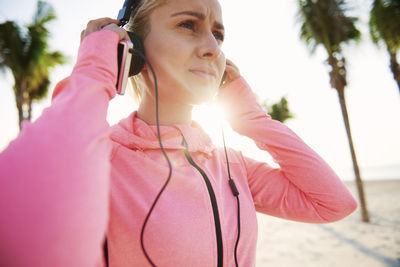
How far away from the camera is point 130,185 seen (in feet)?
2.92

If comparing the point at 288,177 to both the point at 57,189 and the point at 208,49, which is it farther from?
the point at 57,189

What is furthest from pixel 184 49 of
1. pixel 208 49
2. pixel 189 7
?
pixel 189 7

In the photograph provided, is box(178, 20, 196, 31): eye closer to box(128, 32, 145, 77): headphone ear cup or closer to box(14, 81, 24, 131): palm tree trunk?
box(128, 32, 145, 77): headphone ear cup

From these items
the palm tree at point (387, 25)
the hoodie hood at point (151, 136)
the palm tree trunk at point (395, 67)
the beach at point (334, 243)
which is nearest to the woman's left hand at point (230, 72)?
the hoodie hood at point (151, 136)

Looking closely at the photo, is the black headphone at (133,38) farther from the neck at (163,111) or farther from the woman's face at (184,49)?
the neck at (163,111)

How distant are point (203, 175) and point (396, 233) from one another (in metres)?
7.26

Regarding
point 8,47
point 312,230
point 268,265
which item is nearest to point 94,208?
point 268,265

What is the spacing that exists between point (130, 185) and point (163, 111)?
1.61ft

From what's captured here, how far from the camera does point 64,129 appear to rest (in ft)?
1.70

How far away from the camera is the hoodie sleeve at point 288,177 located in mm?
1185

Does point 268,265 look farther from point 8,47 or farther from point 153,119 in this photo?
point 8,47

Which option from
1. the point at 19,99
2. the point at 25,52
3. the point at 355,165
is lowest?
the point at 355,165

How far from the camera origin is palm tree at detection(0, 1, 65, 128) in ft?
26.2

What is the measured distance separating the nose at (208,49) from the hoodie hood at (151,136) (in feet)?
1.32
